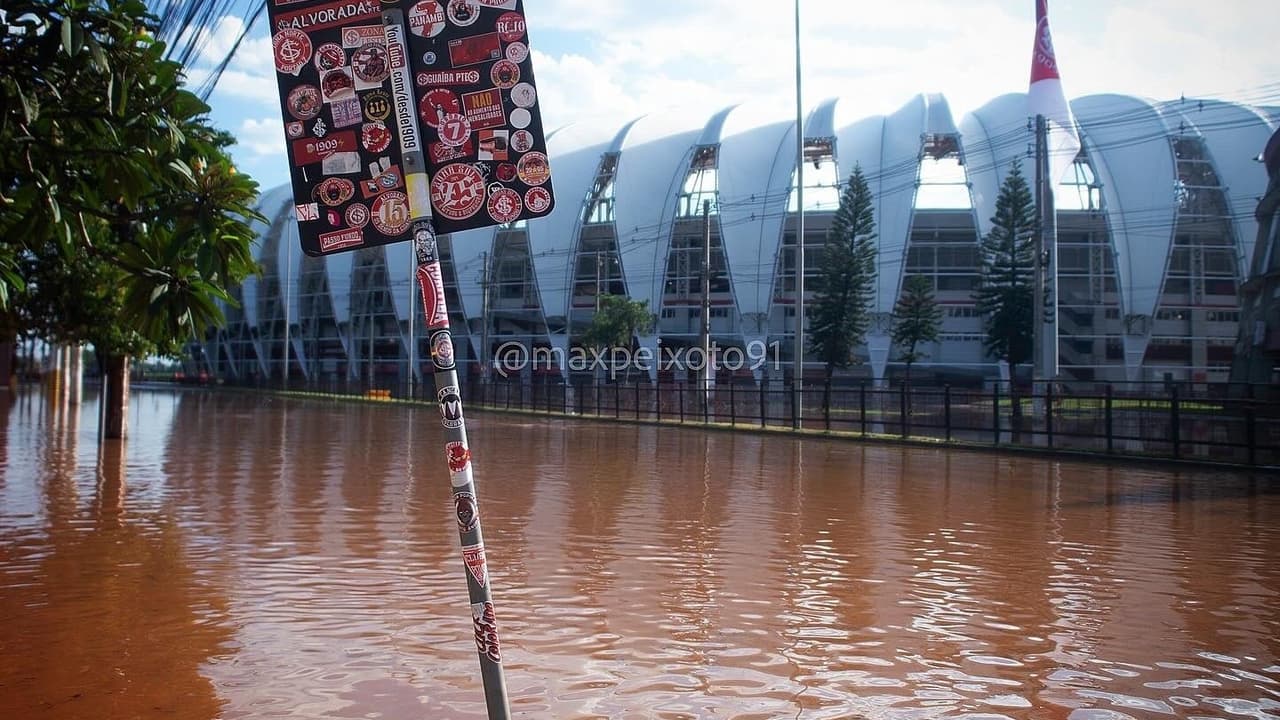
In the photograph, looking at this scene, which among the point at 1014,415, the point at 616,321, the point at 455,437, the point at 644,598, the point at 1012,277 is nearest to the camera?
the point at 455,437

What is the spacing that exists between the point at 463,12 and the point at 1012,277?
48.2 m

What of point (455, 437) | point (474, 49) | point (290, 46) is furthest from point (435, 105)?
point (455, 437)

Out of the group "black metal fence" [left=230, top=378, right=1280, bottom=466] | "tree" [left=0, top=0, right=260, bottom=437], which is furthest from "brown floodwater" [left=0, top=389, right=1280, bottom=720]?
"black metal fence" [left=230, top=378, right=1280, bottom=466]

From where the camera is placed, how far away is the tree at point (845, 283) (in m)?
50.5

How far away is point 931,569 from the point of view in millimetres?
8672

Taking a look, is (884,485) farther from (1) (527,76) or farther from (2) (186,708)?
(1) (527,76)

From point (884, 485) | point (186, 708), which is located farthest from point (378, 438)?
point (186, 708)

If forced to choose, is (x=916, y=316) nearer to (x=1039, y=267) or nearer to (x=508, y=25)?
(x=1039, y=267)

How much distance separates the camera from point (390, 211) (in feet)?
12.0

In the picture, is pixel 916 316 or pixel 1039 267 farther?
pixel 916 316

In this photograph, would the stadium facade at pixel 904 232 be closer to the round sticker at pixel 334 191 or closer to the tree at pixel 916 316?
the tree at pixel 916 316

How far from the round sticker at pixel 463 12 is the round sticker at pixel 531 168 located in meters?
0.50

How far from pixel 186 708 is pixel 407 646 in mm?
1389

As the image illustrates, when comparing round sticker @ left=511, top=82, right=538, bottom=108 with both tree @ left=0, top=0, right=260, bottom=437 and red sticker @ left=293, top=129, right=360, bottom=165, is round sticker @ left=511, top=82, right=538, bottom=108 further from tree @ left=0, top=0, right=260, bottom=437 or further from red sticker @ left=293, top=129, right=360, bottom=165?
tree @ left=0, top=0, right=260, bottom=437
